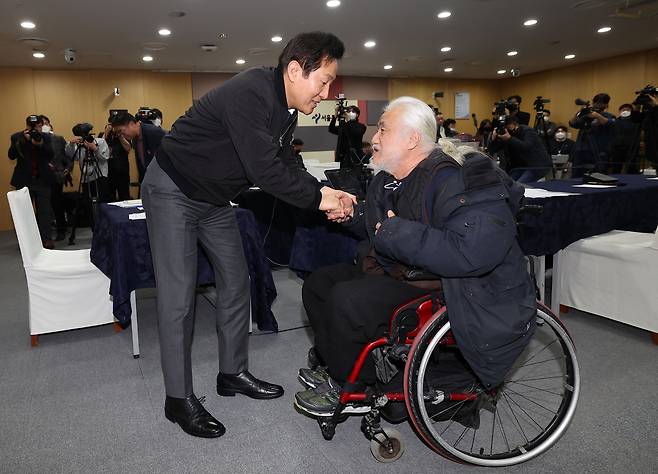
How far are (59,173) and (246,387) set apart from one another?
16.8ft

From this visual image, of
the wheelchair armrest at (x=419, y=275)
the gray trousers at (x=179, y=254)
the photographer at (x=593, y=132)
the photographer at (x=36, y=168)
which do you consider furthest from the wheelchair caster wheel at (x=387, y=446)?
the photographer at (x=36, y=168)

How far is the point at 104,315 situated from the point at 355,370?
1.78m

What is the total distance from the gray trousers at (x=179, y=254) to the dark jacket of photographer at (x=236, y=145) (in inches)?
2.5

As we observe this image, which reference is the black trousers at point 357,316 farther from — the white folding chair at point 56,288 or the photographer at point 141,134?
the photographer at point 141,134

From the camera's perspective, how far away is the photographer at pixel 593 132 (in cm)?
491

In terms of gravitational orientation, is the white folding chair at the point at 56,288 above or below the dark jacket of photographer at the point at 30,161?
below

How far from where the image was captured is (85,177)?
6016 millimetres

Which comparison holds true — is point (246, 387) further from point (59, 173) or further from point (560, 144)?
point (560, 144)

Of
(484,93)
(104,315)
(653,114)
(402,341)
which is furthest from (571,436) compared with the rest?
(484,93)

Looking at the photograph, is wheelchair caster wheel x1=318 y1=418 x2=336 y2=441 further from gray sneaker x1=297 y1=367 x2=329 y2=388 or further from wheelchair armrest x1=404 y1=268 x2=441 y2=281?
wheelchair armrest x1=404 y1=268 x2=441 y2=281

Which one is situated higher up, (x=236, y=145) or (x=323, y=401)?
(x=236, y=145)

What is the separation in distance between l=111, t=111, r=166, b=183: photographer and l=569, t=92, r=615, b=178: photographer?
3.86 m

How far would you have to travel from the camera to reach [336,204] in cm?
171

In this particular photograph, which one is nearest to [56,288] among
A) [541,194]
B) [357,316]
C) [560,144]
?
[357,316]
